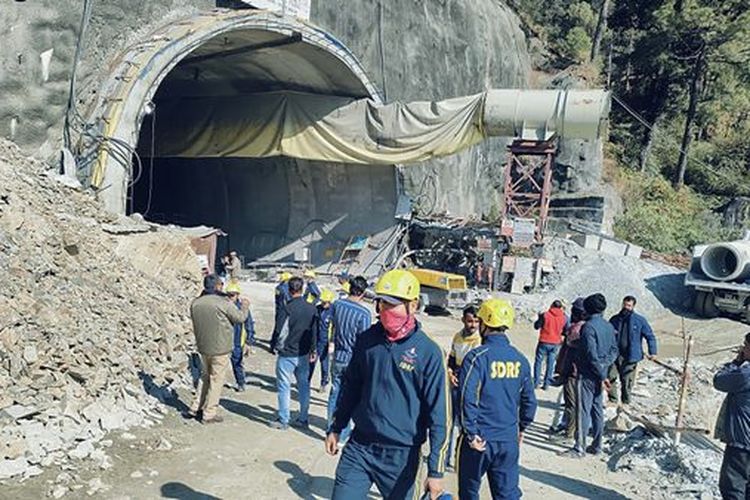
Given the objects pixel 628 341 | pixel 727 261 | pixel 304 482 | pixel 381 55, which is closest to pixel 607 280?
pixel 727 261

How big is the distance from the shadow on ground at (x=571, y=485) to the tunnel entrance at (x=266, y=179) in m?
14.9

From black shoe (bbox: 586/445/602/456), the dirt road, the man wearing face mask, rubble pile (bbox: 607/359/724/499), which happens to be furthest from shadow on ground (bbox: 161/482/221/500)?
the man wearing face mask

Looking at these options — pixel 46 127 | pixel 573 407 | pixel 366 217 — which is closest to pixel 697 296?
pixel 366 217

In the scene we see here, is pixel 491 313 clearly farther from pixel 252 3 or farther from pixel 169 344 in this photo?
pixel 252 3

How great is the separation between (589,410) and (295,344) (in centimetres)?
327

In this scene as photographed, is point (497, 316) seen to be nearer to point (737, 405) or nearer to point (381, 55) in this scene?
point (737, 405)

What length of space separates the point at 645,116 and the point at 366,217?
1913 centimetres

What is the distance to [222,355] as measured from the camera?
7.39m

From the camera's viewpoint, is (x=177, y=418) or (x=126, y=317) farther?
(x=126, y=317)

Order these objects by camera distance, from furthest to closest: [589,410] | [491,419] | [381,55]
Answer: [381,55]
[589,410]
[491,419]

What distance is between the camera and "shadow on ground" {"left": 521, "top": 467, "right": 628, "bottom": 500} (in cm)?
677

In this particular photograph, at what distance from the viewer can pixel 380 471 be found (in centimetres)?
406

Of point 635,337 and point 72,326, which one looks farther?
point 635,337

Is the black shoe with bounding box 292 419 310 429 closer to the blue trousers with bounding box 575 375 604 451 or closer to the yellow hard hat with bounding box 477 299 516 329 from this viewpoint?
the blue trousers with bounding box 575 375 604 451
